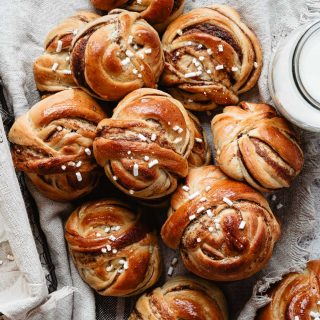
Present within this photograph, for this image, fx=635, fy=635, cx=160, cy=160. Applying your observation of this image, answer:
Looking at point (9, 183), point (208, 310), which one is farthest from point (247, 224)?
point (9, 183)

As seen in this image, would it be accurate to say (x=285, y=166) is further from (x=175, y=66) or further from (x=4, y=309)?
(x=4, y=309)

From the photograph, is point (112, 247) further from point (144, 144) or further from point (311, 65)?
point (311, 65)

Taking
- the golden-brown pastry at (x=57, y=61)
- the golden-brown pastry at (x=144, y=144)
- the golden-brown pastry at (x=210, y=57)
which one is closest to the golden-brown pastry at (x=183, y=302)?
the golden-brown pastry at (x=144, y=144)

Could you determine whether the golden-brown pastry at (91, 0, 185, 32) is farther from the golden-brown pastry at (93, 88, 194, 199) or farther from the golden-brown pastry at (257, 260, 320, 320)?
the golden-brown pastry at (257, 260, 320, 320)

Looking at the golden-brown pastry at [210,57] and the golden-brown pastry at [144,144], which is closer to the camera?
the golden-brown pastry at [144,144]

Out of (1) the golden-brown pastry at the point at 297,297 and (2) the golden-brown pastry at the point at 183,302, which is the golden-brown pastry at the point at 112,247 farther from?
(1) the golden-brown pastry at the point at 297,297

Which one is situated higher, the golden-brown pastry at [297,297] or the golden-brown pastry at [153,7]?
the golden-brown pastry at [153,7]

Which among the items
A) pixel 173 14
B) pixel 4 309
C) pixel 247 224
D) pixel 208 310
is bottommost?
pixel 208 310
